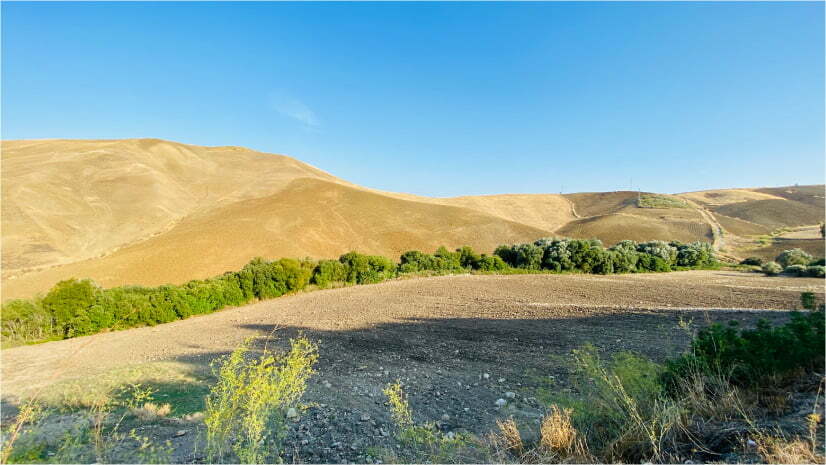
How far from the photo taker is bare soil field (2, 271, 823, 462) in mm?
5051

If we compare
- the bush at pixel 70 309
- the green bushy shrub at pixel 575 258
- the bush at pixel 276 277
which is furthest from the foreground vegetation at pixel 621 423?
the green bushy shrub at pixel 575 258

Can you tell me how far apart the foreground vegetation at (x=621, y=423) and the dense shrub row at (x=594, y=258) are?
53.1ft

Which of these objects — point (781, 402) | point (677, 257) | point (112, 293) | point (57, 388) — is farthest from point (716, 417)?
point (677, 257)

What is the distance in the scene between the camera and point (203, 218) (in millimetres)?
37094

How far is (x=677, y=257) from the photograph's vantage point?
915 inches

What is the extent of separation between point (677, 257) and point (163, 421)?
26.8 metres

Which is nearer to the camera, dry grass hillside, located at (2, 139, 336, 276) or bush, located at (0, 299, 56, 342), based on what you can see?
bush, located at (0, 299, 56, 342)

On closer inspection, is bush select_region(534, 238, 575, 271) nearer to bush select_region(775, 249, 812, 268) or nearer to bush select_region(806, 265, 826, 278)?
bush select_region(806, 265, 826, 278)

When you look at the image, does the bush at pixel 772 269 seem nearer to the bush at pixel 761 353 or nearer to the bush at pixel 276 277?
the bush at pixel 761 353

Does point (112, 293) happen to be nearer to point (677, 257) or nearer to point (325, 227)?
point (325, 227)

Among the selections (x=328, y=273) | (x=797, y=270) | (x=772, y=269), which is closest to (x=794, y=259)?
(x=797, y=270)

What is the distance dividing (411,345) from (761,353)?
5939 millimetres

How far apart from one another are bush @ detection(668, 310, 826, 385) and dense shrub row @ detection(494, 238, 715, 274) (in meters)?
16.4

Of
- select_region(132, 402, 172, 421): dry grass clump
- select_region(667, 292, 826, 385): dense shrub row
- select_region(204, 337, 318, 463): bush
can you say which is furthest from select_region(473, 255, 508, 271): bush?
select_region(132, 402, 172, 421): dry grass clump
